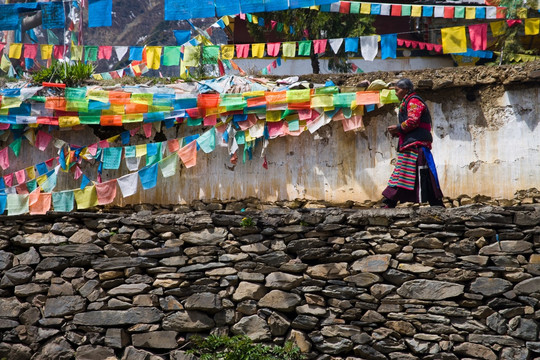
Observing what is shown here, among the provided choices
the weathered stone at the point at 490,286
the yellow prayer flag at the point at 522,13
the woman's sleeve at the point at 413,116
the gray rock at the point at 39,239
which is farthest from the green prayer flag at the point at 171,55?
the yellow prayer flag at the point at 522,13

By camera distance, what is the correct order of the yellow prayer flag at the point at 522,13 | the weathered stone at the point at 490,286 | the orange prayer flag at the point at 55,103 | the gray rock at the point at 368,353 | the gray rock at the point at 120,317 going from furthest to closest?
1. the yellow prayer flag at the point at 522,13
2. the orange prayer flag at the point at 55,103
3. the gray rock at the point at 120,317
4. the gray rock at the point at 368,353
5. the weathered stone at the point at 490,286

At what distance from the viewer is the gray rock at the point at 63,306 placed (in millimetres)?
7832

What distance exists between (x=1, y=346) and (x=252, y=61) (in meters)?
9.77

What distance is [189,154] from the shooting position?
8.56m

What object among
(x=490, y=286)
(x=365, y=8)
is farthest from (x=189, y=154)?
(x=365, y=8)

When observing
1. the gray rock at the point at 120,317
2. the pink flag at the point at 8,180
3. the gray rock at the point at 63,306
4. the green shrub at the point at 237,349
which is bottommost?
the green shrub at the point at 237,349

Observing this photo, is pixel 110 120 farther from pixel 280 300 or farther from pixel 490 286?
pixel 490 286

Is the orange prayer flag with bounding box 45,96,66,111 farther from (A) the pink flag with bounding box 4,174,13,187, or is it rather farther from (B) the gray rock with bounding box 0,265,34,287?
(B) the gray rock with bounding box 0,265,34,287

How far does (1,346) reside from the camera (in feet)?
25.7

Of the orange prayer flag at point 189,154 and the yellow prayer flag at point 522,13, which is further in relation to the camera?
the yellow prayer flag at point 522,13

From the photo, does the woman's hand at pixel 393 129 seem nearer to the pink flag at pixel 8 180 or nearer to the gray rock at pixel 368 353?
the gray rock at pixel 368 353

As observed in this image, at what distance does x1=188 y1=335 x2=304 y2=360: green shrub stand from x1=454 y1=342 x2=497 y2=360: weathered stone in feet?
5.12

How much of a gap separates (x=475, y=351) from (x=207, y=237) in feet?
9.88

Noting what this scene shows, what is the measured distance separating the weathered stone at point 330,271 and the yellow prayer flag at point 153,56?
4918mm
